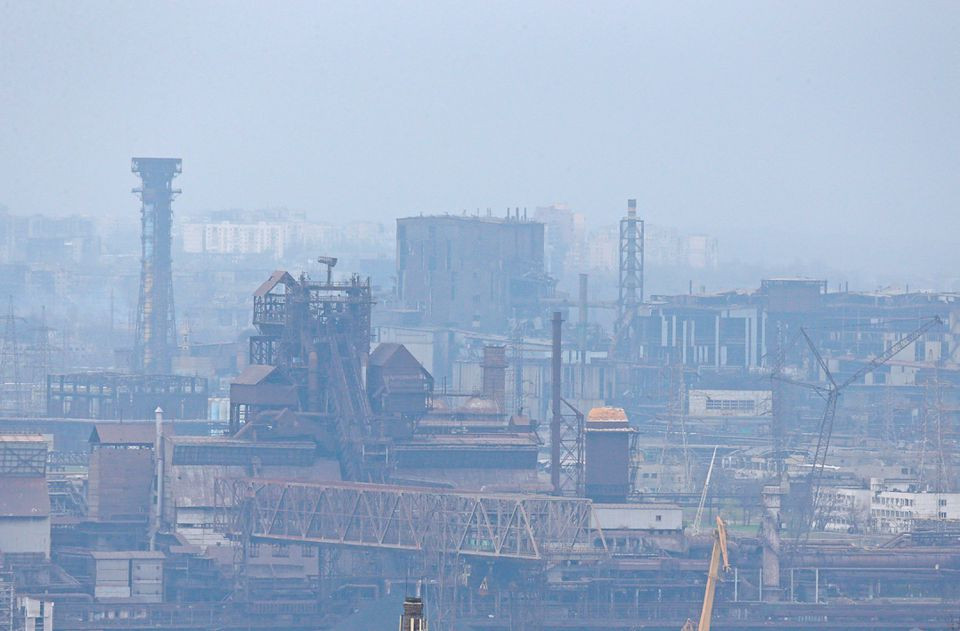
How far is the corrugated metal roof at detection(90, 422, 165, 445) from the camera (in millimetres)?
80875

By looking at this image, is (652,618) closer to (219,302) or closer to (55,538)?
(55,538)

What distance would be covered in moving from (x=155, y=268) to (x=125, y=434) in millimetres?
60007

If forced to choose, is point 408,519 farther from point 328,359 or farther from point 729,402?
point 729,402

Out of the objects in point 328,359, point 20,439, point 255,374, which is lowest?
point 20,439

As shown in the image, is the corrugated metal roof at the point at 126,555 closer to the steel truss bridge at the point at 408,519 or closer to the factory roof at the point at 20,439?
the steel truss bridge at the point at 408,519

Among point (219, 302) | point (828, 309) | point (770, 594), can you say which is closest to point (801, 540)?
point (770, 594)

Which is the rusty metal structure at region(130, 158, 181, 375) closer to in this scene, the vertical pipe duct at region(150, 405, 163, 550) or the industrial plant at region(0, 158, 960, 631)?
the industrial plant at region(0, 158, 960, 631)

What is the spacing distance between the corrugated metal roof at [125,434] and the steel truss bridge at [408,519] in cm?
504

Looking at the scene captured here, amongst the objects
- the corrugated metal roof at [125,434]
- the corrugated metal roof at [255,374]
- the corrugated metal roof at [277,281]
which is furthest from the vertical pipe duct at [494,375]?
the corrugated metal roof at [125,434]

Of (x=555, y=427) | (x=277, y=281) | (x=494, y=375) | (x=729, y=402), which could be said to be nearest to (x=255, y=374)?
(x=277, y=281)

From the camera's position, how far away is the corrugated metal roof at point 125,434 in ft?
265

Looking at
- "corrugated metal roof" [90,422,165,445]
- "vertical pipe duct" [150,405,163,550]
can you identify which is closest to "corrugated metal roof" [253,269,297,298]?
"corrugated metal roof" [90,422,165,445]

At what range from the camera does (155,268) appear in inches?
5546

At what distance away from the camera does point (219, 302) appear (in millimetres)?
185500
